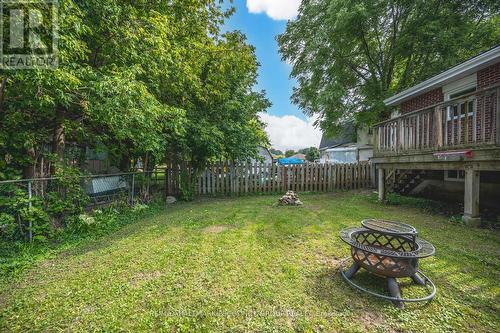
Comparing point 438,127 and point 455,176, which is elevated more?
point 438,127

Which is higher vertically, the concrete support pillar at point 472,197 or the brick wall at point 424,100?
the brick wall at point 424,100

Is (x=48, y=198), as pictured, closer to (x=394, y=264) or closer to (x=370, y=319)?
(x=370, y=319)

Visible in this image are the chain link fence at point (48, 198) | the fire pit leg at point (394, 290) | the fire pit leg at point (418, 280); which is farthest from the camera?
the chain link fence at point (48, 198)

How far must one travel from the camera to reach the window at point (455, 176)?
699 centimetres

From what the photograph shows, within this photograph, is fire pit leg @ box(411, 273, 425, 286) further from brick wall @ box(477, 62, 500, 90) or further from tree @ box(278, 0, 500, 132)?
tree @ box(278, 0, 500, 132)

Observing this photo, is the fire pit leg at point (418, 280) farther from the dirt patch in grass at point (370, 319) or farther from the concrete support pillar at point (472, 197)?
the concrete support pillar at point (472, 197)

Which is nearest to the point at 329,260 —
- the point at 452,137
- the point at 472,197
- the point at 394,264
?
the point at 394,264

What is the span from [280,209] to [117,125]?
4.67 m

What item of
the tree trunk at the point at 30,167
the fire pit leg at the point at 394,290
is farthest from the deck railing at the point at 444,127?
the tree trunk at the point at 30,167

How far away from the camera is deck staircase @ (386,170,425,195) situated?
25.0ft

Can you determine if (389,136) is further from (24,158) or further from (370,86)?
(24,158)

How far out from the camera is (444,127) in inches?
199

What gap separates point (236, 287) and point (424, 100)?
9821 mm

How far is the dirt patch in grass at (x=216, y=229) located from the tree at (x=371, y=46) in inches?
342
